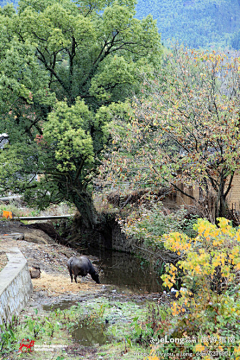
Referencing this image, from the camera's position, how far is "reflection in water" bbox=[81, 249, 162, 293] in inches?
459

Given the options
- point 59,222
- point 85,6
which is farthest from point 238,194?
point 59,222

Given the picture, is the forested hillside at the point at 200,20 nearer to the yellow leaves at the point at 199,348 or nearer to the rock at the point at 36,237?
the rock at the point at 36,237

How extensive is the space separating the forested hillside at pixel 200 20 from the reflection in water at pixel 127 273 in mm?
58406

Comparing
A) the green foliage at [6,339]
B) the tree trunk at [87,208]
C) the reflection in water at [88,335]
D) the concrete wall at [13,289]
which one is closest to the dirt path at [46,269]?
the concrete wall at [13,289]

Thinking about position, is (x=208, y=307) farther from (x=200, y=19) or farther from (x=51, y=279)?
(x=200, y=19)

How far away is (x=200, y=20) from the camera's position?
91438mm

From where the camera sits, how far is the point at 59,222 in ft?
79.8

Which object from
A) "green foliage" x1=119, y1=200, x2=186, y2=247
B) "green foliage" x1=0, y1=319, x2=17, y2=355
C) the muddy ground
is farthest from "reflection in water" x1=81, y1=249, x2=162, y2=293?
"green foliage" x1=0, y1=319, x2=17, y2=355

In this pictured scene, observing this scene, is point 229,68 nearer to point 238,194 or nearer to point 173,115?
point 173,115

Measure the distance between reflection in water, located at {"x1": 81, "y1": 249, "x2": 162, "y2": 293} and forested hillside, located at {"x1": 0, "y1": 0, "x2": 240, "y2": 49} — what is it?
58.4 metres

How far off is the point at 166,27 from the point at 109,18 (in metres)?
73.5

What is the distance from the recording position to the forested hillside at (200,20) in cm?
7569

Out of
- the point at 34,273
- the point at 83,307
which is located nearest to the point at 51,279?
the point at 34,273

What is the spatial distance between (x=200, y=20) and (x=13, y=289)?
320ft
